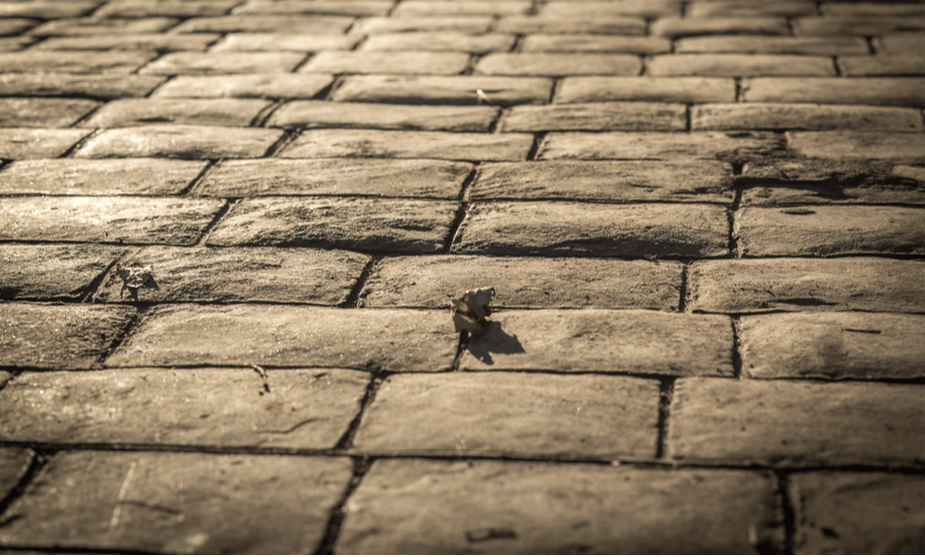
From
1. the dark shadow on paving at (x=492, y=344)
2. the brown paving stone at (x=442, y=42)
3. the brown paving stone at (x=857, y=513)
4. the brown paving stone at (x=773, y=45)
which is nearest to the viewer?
the brown paving stone at (x=857, y=513)

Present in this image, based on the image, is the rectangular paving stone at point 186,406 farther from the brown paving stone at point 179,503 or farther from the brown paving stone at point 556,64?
the brown paving stone at point 556,64

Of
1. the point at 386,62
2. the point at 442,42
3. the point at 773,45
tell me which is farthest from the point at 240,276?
the point at 773,45

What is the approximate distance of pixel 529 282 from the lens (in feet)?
8.54

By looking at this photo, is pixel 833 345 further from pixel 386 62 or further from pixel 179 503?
pixel 386 62

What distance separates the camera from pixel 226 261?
279 cm

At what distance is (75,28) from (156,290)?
374 centimetres

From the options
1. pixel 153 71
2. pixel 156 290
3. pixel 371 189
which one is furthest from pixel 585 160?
pixel 153 71

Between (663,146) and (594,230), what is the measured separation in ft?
2.76

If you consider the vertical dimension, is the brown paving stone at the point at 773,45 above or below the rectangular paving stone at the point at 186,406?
above

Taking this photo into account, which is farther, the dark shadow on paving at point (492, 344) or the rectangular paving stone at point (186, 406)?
the dark shadow on paving at point (492, 344)

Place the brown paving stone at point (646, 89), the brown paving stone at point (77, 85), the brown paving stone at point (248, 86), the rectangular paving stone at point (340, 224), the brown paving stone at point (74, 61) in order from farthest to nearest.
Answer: the brown paving stone at point (74, 61) → the brown paving stone at point (77, 85) → the brown paving stone at point (248, 86) → the brown paving stone at point (646, 89) → the rectangular paving stone at point (340, 224)

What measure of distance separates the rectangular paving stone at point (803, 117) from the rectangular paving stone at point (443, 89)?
80 cm

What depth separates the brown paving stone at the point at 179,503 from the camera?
169cm

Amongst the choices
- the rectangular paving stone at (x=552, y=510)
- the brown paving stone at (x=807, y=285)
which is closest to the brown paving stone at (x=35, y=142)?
the rectangular paving stone at (x=552, y=510)
